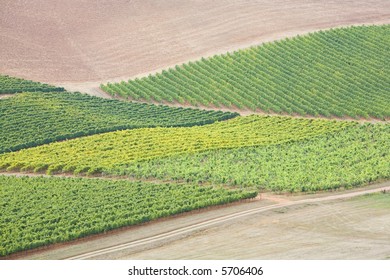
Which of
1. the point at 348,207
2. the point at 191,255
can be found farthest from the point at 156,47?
the point at 191,255

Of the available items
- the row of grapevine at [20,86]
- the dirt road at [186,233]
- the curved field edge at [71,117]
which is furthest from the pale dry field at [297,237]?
the row of grapevine at [20,86]

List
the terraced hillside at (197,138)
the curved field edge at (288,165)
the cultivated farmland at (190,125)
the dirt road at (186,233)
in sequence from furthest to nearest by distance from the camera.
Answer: the curved field edge at (288,165) < the terraced hillside at (197,138) < the cultivated farmland at (190,125) < the dirt road at (186,233)

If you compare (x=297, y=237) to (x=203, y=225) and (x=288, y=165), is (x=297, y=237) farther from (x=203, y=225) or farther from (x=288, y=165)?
(x=288, y=165)

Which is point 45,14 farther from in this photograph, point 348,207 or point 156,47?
point 348,207

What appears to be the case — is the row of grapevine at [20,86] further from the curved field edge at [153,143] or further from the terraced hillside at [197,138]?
the curved field edge at [153,143]

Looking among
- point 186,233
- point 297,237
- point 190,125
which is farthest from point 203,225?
point 190,125

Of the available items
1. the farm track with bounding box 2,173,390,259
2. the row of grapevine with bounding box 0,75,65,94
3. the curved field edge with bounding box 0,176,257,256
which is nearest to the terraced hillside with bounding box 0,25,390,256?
the curved field edge with bounding box 0,176,257,256

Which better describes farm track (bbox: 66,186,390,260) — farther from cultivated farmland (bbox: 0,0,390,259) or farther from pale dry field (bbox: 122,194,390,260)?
pale dry field (bbox: 122,194,390,260)
